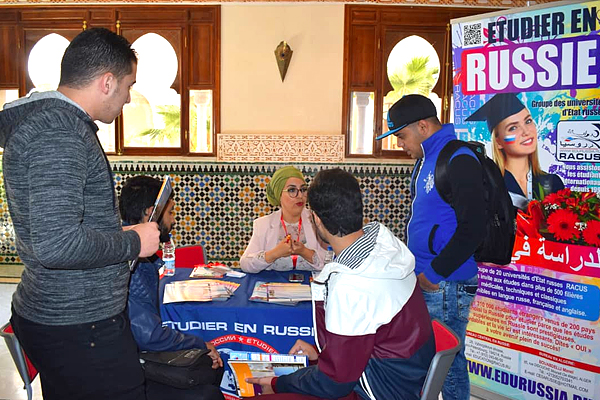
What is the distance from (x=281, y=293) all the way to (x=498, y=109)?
65.4 inches

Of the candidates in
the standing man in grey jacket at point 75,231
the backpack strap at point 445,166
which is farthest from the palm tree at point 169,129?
the standing man in grey jacket at point 75,231

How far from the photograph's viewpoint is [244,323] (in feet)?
8.45

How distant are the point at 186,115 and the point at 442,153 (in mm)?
3866

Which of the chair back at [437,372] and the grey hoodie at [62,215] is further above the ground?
the grey hoodie at [62,215]

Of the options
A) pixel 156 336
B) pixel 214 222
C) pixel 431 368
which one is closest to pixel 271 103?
pixel 214 222

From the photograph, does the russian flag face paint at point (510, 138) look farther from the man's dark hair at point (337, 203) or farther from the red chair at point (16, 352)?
the red chair at point (16, 352)

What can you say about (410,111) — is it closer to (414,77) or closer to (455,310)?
(455,310)

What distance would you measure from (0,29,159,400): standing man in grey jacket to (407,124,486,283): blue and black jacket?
1407 millimetres

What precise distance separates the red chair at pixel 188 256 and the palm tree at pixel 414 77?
303 centimetres

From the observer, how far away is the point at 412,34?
18.8ft

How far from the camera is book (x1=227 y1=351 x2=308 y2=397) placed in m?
1.96

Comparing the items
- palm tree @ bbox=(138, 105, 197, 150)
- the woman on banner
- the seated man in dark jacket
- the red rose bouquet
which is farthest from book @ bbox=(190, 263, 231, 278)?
palm tree @ bbox=(138, 105, 197, 150)

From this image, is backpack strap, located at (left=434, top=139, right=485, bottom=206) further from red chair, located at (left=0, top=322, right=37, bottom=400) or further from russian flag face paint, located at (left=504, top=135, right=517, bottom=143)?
red chair, located at (left=0, top=322, right=37, bottom=400)

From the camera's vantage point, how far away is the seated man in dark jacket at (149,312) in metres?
2.25
